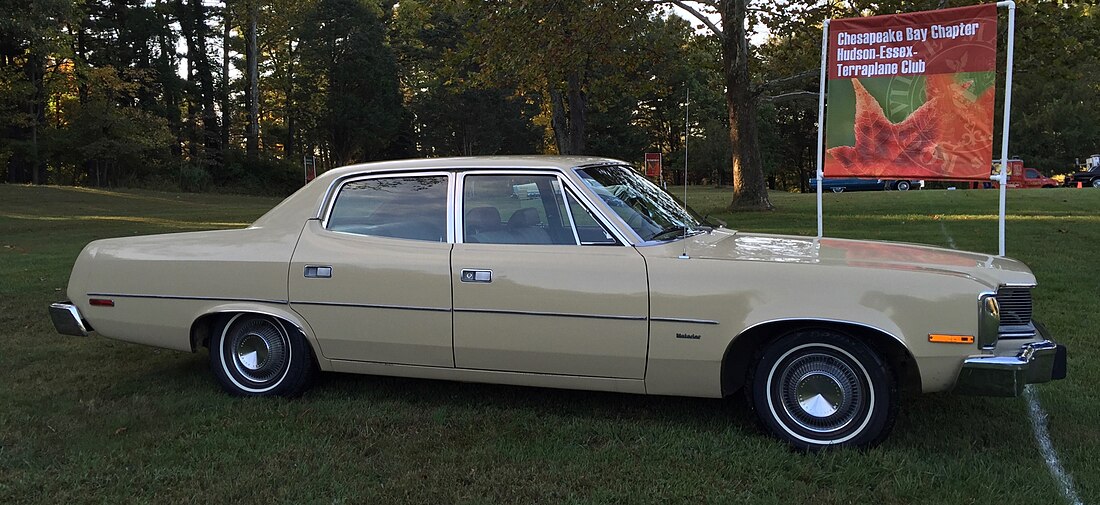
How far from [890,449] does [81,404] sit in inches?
181

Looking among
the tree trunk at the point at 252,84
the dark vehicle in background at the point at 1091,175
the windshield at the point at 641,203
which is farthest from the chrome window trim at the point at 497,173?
the dark vehicle in background at the point at 1091,175

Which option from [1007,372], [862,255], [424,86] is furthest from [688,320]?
[424,86]

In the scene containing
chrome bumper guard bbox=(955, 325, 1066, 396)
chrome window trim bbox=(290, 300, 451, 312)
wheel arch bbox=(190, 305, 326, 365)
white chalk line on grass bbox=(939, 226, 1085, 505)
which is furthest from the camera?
wheel arch bbox=(190, 305, 326, 365)

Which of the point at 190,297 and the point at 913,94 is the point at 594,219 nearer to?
the point at 190,297

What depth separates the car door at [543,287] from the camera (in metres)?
3.96

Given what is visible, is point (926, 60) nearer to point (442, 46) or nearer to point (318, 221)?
point (318, 221)

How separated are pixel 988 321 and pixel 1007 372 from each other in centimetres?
24

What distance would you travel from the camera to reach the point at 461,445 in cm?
395

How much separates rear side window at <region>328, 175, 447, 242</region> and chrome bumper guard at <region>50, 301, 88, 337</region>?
5.90 feet

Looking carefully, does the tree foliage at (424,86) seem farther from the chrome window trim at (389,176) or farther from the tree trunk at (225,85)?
the chrome window trim at (389,176)

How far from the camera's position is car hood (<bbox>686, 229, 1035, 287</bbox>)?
12.3 ft

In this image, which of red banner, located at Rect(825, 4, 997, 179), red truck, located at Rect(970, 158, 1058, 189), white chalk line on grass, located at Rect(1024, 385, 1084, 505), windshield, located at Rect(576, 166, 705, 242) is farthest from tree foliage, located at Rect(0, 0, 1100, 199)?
white chalk line on grass, located at Rect(1024, 385, 1084, 505)

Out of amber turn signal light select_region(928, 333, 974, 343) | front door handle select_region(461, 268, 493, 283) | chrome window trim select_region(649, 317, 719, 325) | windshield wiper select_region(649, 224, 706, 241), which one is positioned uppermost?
windshield wiper select_region(649, 224, 706, 241)

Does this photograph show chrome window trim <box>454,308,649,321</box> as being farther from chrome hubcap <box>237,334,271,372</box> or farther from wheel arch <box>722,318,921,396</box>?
chrome hubcap <box>237,334,271,372</box>
